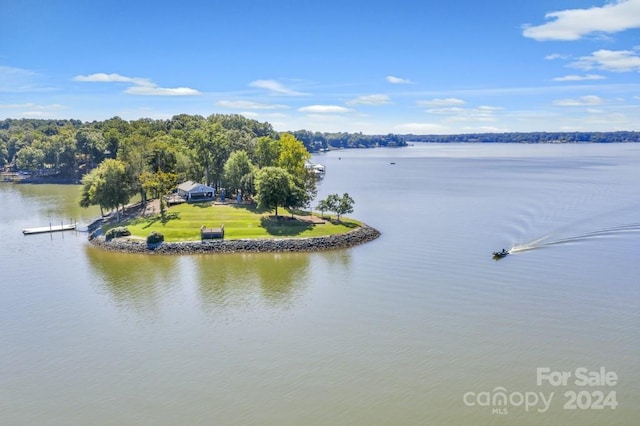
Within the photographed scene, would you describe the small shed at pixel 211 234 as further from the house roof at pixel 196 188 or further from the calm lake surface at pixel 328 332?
the house roof at pixel 196 188

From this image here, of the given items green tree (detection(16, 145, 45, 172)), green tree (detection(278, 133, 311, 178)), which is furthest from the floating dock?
green tree (detection(16, 145, 45, 172))

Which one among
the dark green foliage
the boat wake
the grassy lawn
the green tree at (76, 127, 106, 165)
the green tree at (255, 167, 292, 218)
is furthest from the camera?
the green tree at (76, 127, 106, 165)

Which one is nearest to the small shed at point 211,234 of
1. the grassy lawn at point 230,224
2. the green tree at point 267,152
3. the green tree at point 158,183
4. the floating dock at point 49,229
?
the grassy lawn at point 230,224

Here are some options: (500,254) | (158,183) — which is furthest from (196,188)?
(500,254)

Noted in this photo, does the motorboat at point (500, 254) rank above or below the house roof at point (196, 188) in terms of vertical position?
below

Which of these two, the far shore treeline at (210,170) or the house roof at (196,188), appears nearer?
the far shore treeline at (210,170)

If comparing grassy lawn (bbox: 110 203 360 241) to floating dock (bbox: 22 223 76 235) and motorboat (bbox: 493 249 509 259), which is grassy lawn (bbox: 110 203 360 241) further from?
motorboat (bbox: 493 249 509 259)

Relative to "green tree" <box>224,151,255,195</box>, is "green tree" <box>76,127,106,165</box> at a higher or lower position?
higher

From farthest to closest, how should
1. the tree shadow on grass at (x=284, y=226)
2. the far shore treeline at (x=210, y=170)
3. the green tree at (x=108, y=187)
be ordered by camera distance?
the green tree at (x=108, y=187) → the far shore treeline at (x=210, y=170) → the tree shadow on grass at (x=284, y=226)
